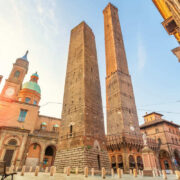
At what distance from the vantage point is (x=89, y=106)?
1911 cm

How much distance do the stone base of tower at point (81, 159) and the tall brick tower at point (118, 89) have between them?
11860 mm

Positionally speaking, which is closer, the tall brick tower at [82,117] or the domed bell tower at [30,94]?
the tall brick tower at [82,117]

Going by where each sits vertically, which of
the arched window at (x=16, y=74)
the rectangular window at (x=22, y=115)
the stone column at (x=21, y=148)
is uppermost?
the arched window at (x=16, y=74)

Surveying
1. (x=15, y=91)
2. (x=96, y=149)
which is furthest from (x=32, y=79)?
(x=96, y=149)

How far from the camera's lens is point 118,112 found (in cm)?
3023

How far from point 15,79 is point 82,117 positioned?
24468 millimetres

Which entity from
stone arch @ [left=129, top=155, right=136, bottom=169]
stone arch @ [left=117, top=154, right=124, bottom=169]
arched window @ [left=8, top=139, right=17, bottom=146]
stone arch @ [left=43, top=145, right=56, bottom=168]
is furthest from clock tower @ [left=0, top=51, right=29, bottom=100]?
stone arch @ [left=129, top=155, right=136, bottom=169]

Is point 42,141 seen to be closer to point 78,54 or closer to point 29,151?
point 29,151

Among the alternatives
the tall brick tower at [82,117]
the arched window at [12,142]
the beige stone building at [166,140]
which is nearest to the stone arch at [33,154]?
the arched window at [12,142]

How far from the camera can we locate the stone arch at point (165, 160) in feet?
110

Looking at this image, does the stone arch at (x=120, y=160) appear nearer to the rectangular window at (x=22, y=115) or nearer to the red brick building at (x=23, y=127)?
the red brick building at (x=23, y=127)

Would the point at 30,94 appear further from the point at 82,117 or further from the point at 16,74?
the point at 82,117

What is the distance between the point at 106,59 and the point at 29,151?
103 feet

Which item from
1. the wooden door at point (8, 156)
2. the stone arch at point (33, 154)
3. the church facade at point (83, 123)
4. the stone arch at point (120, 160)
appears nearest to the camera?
the church facade at point (83, 123)
